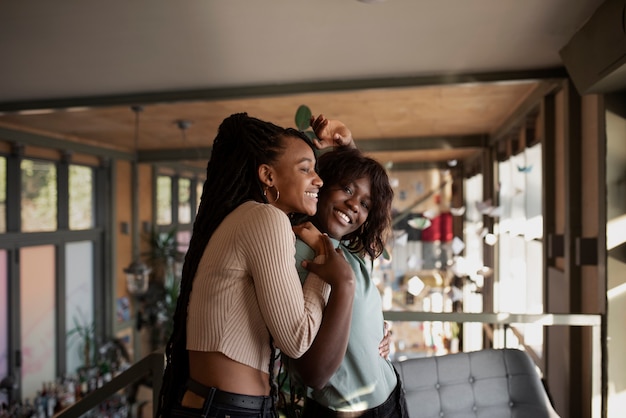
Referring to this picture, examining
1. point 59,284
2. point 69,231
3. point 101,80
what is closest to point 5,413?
point 59,284

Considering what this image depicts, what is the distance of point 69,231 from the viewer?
6.10 meters

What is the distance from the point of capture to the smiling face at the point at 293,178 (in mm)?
1170

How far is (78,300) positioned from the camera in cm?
630

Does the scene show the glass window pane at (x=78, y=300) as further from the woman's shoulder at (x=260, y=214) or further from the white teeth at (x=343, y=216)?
the woman's shoulder at (x=260, y=214)

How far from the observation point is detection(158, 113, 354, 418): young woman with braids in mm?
1021

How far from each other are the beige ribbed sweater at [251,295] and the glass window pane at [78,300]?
224 inches

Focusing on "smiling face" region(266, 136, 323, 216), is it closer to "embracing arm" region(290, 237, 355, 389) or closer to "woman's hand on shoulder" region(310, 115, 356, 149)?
"embracing arm" region(290, 237, 355, 389)

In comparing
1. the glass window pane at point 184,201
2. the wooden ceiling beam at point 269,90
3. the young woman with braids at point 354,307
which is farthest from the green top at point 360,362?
the glass window pane at point 184,201

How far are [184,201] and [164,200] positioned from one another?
2.42 feet

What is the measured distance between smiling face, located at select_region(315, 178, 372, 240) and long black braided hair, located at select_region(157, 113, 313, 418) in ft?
0.97

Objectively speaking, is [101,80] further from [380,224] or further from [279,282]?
[279,282]

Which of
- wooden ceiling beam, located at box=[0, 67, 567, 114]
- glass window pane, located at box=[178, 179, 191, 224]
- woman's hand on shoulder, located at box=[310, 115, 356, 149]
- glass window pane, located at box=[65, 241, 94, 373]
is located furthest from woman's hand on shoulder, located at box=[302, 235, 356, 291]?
glass window pane, located at box=[178, 179, 191, 224]

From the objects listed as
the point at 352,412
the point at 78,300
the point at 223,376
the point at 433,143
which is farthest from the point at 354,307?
the point at 78,300

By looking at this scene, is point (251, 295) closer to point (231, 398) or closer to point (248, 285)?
point (248, 285)
